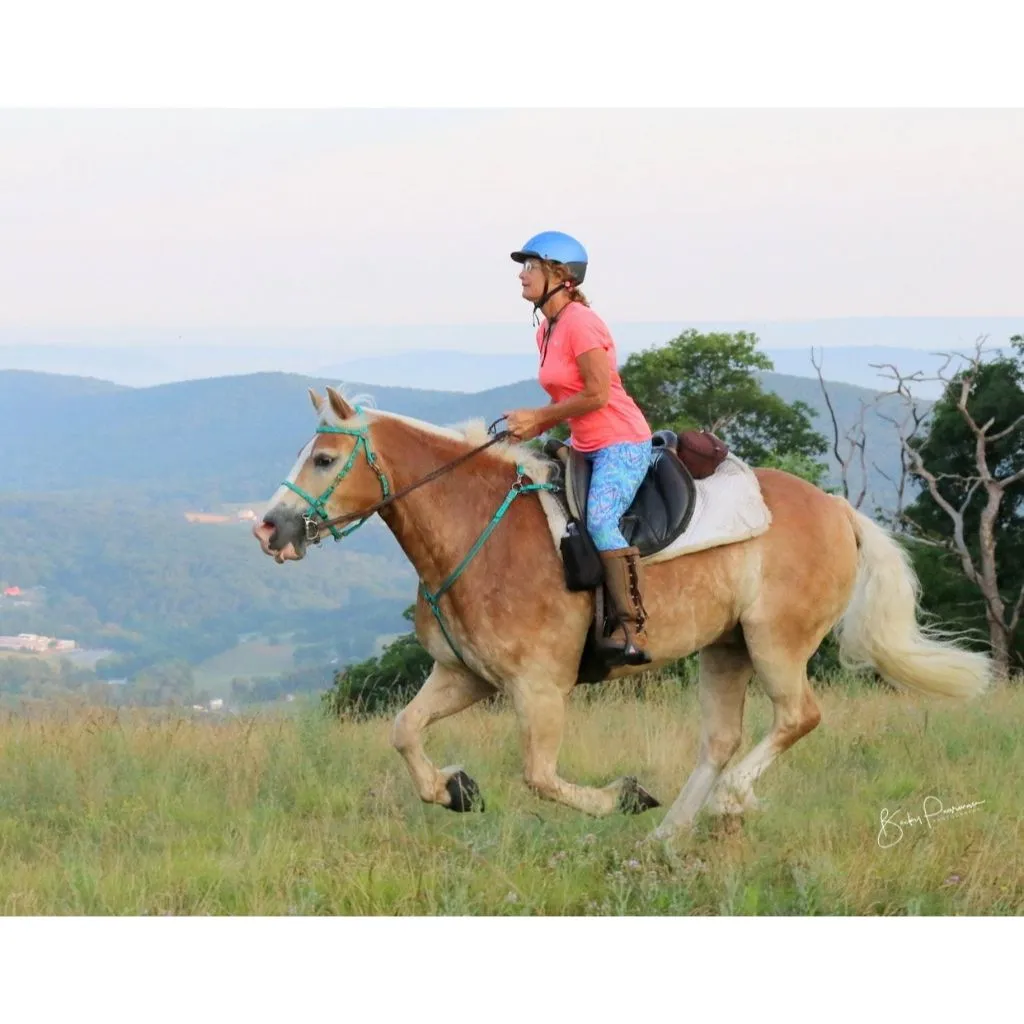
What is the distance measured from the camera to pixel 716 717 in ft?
23.5

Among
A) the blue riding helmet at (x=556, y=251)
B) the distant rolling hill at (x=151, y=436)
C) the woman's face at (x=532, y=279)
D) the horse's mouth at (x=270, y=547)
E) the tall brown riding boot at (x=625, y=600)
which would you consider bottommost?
the distant rolling hill at (x=151, y=436)

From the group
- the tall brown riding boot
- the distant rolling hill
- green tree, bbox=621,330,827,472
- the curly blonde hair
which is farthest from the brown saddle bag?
the distant rolling hill

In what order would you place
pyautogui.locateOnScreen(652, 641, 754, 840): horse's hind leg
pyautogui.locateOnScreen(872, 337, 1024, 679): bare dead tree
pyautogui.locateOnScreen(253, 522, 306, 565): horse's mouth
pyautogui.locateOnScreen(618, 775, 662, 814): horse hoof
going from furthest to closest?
pyautogui.locateOnScreen(872, 337, 1024, 679): bare dead tree → pyautogui.locateOnScreen(652, 641, 754, 840): horse's hind leg → pyautogui.locateOnScreen(618, 775, 662, 814): horse hoof → pyautogui.locateOnScreen(253, 522, 306, 565): horse's mouth

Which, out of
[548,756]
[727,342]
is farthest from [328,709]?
[727,342]

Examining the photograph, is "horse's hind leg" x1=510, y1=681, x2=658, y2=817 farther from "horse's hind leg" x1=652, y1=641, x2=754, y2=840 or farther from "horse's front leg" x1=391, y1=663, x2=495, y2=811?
"horse's hind leg" x1=652, y1=641, x2=754, y2=840

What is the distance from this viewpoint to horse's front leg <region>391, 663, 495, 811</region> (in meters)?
6.44

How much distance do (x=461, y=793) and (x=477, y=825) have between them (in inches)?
16.7

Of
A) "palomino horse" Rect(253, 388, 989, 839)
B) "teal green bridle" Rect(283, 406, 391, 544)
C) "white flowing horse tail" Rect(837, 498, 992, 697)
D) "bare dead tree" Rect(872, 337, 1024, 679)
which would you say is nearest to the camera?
"teal green bridle" Rect(283, 406, 391, 544)

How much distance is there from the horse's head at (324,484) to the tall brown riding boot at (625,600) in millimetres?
1114

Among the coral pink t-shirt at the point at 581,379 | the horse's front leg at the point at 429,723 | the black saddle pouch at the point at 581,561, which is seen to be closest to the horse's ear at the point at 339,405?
the coral pink t-shirt at the point at 581,379

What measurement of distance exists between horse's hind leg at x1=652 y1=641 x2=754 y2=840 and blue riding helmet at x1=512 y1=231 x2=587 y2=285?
222 cm

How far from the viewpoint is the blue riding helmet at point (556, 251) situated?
628cm

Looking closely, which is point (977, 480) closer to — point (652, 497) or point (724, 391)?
point (724, 391)

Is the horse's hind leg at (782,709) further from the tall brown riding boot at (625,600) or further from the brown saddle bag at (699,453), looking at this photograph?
the brown saddle bag at (699,453)
